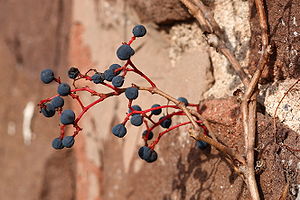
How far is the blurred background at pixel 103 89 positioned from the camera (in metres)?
1.03

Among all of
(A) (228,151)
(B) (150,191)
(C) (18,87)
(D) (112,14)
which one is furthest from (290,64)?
(C) (18,87)

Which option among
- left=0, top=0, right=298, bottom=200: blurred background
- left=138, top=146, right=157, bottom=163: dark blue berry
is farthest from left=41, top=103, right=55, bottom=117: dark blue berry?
left=0, top=0, right=298, bottom=200: blurred background

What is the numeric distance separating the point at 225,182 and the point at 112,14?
25.5 inches

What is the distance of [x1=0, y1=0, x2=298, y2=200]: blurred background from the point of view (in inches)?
40.4

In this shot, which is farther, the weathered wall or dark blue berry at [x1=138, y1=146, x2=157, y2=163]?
the weathered wall

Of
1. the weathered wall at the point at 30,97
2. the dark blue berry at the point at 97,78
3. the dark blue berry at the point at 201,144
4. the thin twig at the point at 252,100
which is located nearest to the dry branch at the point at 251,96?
the thin twig at the point at 252,100

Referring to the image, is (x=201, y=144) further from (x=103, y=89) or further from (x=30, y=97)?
(x=30, y=97)

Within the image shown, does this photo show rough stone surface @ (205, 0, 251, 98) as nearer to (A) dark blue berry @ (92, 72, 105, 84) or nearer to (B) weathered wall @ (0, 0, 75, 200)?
(A) dark blue berry @ (92, 72, 105, 84)

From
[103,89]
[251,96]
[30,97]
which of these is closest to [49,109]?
[251,96]

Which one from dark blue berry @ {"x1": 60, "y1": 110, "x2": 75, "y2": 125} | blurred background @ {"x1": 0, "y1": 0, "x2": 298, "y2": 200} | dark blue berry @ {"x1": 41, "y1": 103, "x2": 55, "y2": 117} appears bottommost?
dark blue berry @ {"x1": 60, "y1": 110, "x2": 75, "y2": 125}

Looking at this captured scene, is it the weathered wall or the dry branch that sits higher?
the weathered wall

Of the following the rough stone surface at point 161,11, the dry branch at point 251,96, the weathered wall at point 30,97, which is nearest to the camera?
the dry branch at point 251,96

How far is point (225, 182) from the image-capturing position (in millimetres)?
931

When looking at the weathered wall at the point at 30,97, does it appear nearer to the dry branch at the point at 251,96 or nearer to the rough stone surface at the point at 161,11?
the rough stone surface at the point at 161,11
